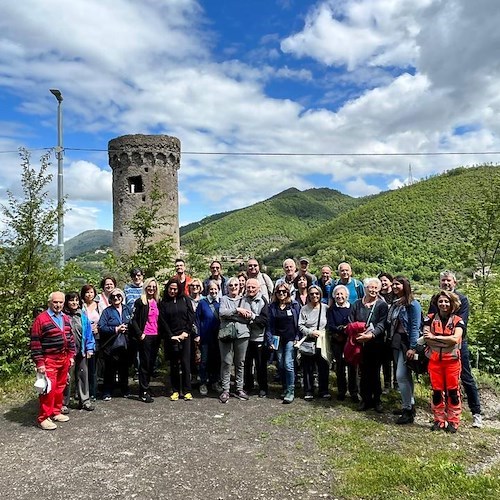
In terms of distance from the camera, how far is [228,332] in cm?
721

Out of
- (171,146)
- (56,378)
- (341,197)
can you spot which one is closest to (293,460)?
(56,378)

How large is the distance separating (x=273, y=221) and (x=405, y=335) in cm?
7883

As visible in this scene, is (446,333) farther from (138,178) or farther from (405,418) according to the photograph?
(138,178)

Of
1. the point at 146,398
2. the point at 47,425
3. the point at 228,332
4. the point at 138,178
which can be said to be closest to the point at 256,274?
the point at 228,332

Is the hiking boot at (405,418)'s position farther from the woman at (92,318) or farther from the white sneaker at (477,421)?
the woman at (92,318)

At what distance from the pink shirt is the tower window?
699 centimetres

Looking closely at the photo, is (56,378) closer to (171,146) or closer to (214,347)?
(214,347)

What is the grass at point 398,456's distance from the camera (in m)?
4.44

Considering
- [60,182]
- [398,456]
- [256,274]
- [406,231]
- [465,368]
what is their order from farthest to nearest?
[406,231], [60,182], [256,274], [465,368], [398,456]

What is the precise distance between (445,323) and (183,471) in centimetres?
385

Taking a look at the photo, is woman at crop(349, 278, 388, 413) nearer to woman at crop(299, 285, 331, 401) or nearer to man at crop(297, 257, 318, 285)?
woman at crop(299, 285, 331, 401)

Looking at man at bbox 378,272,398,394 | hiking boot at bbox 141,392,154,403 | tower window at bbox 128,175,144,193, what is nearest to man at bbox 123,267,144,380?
hiking boot at bbox 141,392,154,403

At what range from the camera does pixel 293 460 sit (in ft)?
17.1

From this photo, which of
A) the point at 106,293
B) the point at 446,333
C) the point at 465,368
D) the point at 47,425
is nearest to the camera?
the point at 446,333
